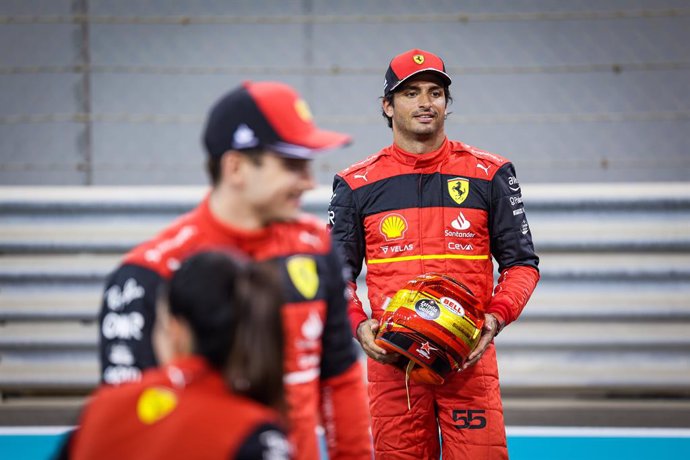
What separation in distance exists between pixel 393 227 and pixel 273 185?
1554 mm

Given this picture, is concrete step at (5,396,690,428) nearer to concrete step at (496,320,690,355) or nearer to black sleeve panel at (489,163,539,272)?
concrete step at (496,320,690,355)

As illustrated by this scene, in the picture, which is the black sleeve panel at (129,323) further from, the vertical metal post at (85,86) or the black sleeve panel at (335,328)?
the vertical metal post at (85,86)

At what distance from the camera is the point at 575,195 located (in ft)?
18.8

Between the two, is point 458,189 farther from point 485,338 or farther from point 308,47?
point 308,47

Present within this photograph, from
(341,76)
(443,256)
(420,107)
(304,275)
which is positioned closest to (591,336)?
(341,76)

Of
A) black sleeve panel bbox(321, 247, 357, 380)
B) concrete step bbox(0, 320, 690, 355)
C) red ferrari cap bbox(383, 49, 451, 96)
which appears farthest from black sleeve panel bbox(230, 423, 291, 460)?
concrete step bbox(0, 320, 690, 355)

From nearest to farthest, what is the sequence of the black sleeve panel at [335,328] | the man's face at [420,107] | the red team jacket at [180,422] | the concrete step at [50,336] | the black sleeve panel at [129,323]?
the red team jacket at [180,422] → the black sleeve panel at [129,323] → the black sleeve panel at [335,328] → the man's face at [420,107] → the concrete step at [50,336]

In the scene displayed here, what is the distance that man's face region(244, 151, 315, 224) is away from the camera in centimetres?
225

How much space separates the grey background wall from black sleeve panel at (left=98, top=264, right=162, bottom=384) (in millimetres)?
3714

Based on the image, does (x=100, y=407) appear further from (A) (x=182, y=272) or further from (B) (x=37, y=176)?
(B) (x=37, y=176)

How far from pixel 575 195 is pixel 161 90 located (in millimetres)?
2484

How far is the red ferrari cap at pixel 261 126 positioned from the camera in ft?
7.32

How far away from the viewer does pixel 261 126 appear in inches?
87.9

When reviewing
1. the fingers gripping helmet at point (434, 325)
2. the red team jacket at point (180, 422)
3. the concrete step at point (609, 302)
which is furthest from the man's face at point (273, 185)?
the concrete step at point (609, 302)
